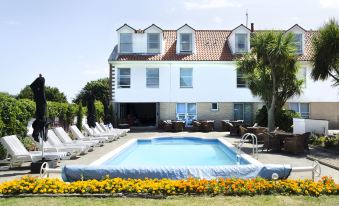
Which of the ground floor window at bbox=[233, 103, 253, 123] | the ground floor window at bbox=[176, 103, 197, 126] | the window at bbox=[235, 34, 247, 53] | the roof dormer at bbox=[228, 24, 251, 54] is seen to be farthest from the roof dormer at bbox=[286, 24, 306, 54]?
the ground floor window at bbox=[176, 103, 197, 126]

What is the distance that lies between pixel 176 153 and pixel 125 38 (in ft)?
48.5

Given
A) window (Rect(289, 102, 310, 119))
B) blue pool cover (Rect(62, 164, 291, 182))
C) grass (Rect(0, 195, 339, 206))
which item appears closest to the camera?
grass (Rect(0, 195, 339, 206))

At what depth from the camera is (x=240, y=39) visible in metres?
32.2

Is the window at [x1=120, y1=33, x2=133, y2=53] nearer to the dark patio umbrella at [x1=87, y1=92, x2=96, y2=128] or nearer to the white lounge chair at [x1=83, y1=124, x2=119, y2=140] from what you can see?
the dark patio umbrella at [x1=87, y1=92, x2=96, y2=128]

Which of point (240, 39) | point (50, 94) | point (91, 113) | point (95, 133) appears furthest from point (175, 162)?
point (50, 94)

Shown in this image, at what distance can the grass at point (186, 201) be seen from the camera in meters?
7.50

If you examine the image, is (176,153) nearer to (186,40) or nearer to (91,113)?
(91,113)

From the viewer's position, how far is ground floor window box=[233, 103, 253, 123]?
32031mm

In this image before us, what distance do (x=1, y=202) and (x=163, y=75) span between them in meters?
23.7

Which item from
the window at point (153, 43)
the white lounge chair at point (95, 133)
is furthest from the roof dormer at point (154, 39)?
the white lounge chair at point (95, 133)

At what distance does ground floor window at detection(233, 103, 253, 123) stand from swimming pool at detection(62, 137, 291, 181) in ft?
29.4

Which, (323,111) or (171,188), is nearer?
(171,188)

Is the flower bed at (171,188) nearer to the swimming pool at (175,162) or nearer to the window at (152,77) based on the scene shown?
the swimming pool at (175,162)

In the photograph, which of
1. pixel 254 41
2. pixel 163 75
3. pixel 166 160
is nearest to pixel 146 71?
pixel 163 75
